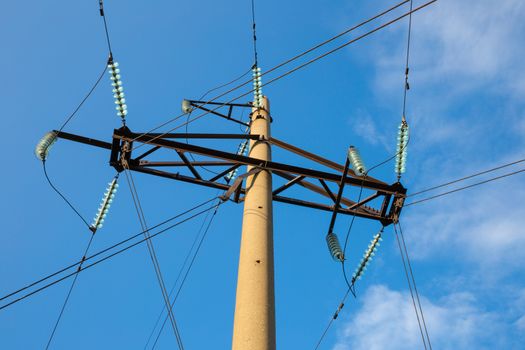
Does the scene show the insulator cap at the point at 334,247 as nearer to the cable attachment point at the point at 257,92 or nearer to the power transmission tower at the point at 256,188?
the power transmission tower at the point at 256,188

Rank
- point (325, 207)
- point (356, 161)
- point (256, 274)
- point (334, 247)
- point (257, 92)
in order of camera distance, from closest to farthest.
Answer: point (256, 274) < point (356, 161) < point (334, 247) < point (325, 207) < point (257, 92)

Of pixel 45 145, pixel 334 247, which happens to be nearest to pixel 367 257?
pixel 334 247

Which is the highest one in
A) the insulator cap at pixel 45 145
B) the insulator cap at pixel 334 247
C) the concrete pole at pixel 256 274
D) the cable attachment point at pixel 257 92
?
the cable attachment point at pixel 257 92

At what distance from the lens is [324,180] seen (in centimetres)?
1212

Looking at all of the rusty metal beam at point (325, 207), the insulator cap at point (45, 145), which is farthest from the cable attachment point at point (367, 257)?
the insulator cap at point (45, 145)

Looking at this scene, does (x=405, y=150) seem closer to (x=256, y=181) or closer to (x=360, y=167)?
(x=360, y=167)

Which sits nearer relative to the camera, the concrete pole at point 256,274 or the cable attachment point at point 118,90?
the concrete pole at point 256,274

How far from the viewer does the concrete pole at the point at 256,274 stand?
794 centimetres

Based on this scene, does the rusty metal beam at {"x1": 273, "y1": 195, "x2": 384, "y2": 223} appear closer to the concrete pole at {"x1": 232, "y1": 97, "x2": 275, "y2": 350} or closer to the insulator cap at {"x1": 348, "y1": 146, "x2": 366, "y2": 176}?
the concrete pole at {"x1": 232, "y1": 97, "x2": 275, "y2": 350}

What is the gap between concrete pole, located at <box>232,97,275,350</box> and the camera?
7.94m

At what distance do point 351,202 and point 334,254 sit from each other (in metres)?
1.89

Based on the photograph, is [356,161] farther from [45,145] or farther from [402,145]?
[45,145]

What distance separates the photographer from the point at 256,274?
29.1 feet

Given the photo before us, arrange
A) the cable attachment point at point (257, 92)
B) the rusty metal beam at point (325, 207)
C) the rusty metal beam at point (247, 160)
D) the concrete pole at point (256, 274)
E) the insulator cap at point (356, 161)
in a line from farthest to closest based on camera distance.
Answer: the cable attachment point at point (257, 92) → the rusty metal beam at point (325, 207) → the rusty metal beam at point (247, 160) → the insulator cap at point (356, 161) → the concrete pole at point (256, 274)
